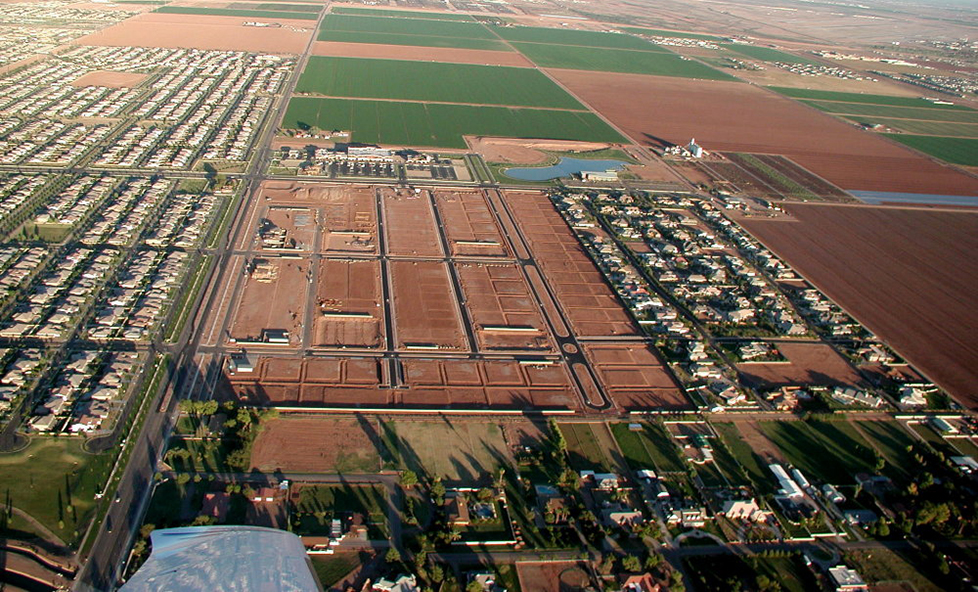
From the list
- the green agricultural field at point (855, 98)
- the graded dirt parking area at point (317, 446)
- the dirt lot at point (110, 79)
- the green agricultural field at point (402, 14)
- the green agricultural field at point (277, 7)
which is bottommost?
the graded dirt parking area at point (317, 446)

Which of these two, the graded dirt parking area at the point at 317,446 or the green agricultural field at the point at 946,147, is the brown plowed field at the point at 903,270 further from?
the graded dirt parking area at the point at 317,446

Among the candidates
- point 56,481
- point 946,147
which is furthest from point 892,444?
point 946,147

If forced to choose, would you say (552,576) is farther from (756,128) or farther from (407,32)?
(407,32)

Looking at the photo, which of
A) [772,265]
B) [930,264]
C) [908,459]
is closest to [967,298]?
[930,264]

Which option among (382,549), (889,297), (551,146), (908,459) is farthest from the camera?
(551,146)

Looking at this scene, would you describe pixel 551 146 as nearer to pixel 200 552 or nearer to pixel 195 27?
pixel 200 552

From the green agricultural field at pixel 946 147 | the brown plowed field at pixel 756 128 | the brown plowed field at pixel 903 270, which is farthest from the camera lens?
the green agricultural field at pixel 946 147

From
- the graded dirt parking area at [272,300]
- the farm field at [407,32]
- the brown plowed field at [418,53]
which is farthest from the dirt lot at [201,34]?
the graded dirt parking area at [272,300]

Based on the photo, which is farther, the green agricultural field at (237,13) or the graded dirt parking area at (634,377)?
the green agricultural field at (237,13)
